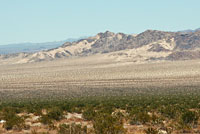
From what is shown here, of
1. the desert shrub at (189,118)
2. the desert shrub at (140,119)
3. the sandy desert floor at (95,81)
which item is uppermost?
the desert shrub at (189,118)

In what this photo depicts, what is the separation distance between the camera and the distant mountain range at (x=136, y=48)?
89206mm

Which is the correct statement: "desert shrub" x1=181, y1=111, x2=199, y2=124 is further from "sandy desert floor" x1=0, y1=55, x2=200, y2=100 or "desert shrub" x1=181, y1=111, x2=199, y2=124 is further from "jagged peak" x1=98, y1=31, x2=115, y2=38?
"jagged peak" x1=98, y1=31, x2=115, y2=38

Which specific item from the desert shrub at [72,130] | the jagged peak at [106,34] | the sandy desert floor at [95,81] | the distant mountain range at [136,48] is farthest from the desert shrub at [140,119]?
the jagged peak at [106,34]

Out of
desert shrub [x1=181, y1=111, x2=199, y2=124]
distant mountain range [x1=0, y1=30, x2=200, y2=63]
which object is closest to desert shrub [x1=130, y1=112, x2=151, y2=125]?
desert shrub [x1=181, y1=111, x2=199, y2=124]

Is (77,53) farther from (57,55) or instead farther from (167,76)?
(167,76)

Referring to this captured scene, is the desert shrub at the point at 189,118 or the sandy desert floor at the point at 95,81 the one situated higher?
the desert shrub at the point at 189,118

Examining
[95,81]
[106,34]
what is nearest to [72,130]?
[95,81]

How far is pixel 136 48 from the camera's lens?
106688 millimetres

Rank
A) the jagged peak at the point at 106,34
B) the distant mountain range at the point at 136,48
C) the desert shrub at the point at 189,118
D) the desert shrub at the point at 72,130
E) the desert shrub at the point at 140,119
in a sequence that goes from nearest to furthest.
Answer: the desert shrub at the point at 72,130
the desert shrub at the point at 189,118
the desert shrub at the point at 140,119
the distant mountain range at the point at 136,48
the jagged peak at the point at 106,34

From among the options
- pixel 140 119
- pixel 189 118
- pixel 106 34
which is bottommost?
pixel 140 119

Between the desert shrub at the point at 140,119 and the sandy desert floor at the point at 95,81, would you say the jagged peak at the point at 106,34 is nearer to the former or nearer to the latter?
the sandy desert floor at the point at 95,81

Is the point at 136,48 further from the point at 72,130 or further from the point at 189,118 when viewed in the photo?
the point at 72,130

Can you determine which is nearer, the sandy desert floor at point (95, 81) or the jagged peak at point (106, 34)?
the sandy desert floor at point (95, 81)

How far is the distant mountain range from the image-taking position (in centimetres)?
8921
